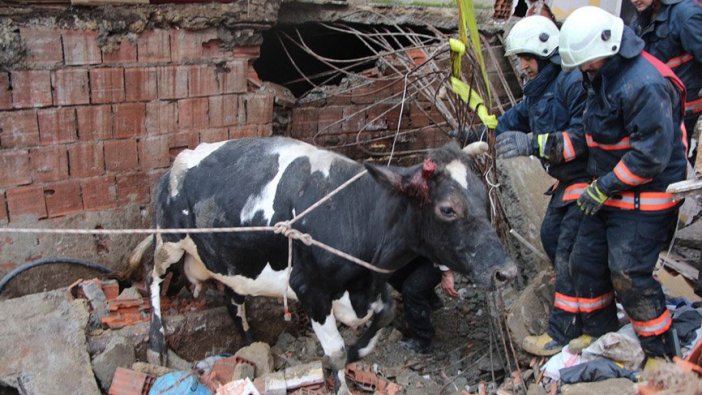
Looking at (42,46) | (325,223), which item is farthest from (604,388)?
(42,46)

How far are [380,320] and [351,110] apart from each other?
2611 mm

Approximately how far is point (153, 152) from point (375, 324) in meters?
2.22

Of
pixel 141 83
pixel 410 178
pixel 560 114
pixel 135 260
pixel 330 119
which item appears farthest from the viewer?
pixel 330 119

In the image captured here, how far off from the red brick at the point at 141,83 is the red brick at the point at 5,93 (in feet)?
2.61

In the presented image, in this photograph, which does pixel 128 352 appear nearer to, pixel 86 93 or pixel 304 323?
pixel 304 323

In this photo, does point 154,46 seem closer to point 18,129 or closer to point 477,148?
point 18,129

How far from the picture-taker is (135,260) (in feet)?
17.2

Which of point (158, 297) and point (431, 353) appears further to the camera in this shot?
point (431, 353)

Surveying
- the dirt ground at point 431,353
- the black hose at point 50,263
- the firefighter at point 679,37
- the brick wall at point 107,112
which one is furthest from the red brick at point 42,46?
the firefighter at point 679,37

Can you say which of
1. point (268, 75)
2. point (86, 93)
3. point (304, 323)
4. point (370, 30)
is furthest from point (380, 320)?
point (268, 75)

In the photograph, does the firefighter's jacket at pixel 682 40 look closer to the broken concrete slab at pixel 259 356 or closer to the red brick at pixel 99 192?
the broken concrete slab at pixel 259 356

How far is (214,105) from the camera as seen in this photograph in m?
5.51

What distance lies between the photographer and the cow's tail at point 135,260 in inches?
205

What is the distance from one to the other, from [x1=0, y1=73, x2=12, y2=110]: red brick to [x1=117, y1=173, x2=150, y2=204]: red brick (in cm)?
94
